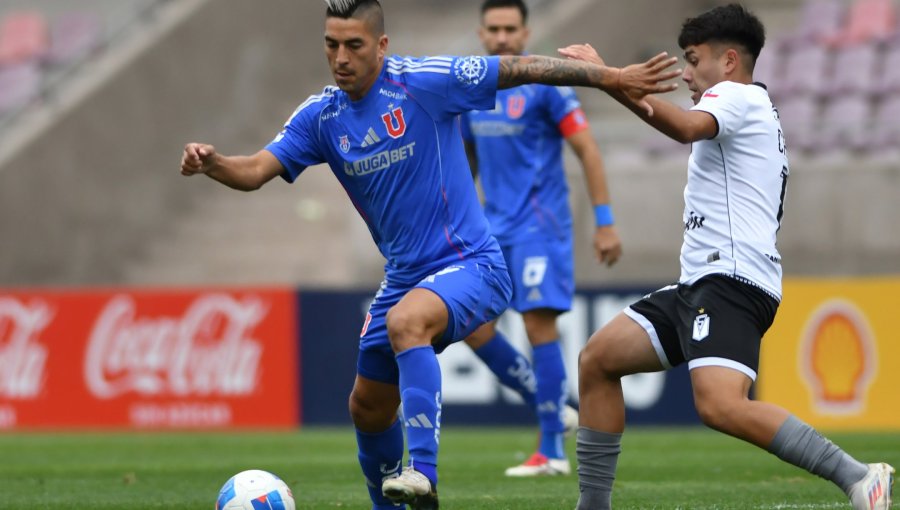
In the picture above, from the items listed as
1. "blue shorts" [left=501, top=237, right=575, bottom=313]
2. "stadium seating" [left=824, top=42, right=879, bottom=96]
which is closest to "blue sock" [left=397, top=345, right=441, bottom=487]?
"blue shorts" [left=501, top=237, right=575, bottom=313]

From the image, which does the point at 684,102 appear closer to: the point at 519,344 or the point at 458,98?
the point at 519,344

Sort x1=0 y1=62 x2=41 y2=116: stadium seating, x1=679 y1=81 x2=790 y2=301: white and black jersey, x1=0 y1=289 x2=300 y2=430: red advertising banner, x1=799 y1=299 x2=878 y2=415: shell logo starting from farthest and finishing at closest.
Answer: x1=0 y1=62 x2=41 y2=116: stadium seating, x1=0 y1=289 x2=300 y2=430: red advertising banner, x1=799 y1=299 x2=878 y2=415: shell logo, x1=679 y1=81 x2=790 y2=301: white and black jersey

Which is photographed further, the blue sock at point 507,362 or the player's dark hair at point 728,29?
the blue sock at point 507,362

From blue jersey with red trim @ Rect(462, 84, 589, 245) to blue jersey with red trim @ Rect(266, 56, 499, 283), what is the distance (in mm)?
2839

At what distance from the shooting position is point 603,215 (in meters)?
8.94

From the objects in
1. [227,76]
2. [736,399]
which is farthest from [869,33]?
[736,399]

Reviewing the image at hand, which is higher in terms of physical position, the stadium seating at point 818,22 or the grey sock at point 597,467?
the stadium seating at point 818,22

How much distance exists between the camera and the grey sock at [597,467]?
585cm

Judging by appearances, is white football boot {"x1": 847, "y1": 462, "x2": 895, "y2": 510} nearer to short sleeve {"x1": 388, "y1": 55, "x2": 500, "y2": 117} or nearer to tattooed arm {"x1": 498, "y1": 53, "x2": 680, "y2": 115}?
tattooed arm {"x1": 498, "y1": 53, "x2": 680, "y2": 115}

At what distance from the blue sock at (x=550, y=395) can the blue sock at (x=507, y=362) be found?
0.28 feet

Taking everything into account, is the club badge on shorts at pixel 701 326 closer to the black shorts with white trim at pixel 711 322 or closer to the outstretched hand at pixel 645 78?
the black shorts with white trim at pixel 711 322

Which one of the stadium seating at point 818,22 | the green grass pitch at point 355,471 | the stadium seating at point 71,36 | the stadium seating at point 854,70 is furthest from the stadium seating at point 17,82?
the stadium seating at point 854,70

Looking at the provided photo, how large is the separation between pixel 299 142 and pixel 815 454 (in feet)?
8.33

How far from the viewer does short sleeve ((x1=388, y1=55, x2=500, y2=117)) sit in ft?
20.4
